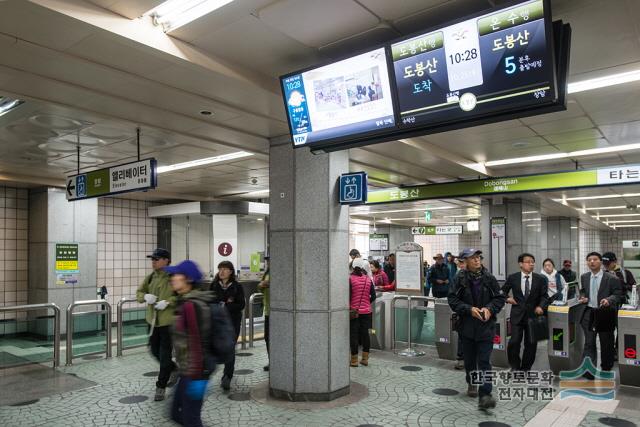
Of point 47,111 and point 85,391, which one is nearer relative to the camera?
point 47,111

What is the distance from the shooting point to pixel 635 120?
21.7 ft

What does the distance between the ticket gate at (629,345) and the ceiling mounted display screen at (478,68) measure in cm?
455

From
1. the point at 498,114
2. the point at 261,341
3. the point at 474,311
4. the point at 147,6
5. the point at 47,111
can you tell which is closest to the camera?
the point at 498,114

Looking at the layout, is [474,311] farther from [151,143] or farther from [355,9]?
[151,143]

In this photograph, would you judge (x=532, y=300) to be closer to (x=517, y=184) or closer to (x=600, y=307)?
(x=600, y=307)

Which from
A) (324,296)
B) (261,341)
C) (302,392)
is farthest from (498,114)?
(261,341)

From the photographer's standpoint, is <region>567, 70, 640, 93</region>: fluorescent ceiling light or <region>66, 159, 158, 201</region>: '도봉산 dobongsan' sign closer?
<region>567, 70, 640, 93</region>: fluorescent ceiling light

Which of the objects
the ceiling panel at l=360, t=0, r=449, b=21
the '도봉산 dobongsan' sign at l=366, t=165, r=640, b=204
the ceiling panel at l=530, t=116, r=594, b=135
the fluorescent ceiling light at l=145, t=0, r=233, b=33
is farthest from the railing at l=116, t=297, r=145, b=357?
the ceiling panel at l=530, t=116, r=594, b=135

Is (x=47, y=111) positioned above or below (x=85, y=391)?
above

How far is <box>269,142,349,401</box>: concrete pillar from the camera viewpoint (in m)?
5.84

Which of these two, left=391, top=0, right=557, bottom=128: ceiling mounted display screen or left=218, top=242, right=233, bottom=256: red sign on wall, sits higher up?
left=391, top=0, right=557, bottom=128: ceiling mounted display screen

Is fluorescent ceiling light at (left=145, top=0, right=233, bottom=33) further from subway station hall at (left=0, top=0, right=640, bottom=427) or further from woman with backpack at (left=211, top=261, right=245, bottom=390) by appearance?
woman with backpack at (left=211, top=261, right=245, bottom=390)

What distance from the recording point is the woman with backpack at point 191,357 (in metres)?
3.41

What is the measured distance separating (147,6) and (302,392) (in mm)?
4370
